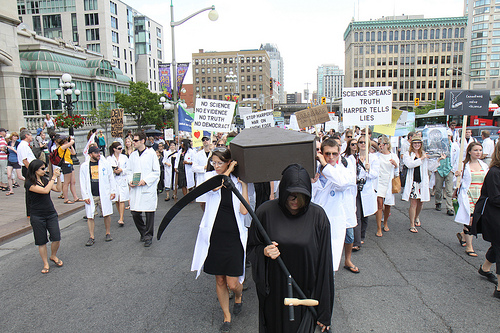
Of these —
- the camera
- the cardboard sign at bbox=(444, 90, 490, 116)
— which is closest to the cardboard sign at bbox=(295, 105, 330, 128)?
the cardboard sign at bbox=(444, 90, 490, 116)

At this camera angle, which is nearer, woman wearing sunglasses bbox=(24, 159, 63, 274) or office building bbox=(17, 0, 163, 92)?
woman wearing sunglasses bbox=(24, 159, 63, 274)

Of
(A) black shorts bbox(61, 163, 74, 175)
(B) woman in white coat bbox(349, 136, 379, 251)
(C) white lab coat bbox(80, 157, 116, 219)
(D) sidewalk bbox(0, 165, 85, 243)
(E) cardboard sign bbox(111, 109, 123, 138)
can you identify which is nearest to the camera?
(B) woman in white coat bbox(349, 136, 379, 251)

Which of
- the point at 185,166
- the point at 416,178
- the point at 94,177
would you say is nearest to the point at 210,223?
the point at 94,177

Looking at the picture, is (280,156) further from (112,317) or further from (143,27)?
(143,27)

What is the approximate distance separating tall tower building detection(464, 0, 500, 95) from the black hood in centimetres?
12462

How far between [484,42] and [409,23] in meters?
22.7

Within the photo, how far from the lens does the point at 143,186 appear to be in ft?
22.0

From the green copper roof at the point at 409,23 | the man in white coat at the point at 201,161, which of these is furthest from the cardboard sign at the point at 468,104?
the green copper roof at the point at 409,23

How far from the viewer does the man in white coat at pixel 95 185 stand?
683cm

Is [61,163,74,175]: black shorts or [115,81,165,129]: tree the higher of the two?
[115,81,165,129]: tree

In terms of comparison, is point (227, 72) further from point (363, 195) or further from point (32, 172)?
point (32, 172)

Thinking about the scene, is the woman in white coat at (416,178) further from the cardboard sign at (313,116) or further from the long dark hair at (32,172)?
the long dark hair at (32,172)

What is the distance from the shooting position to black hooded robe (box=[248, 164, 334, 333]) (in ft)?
8.79

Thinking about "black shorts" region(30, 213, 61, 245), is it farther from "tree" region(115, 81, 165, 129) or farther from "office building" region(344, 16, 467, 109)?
"office building" region(344, 16, 467, 109)
